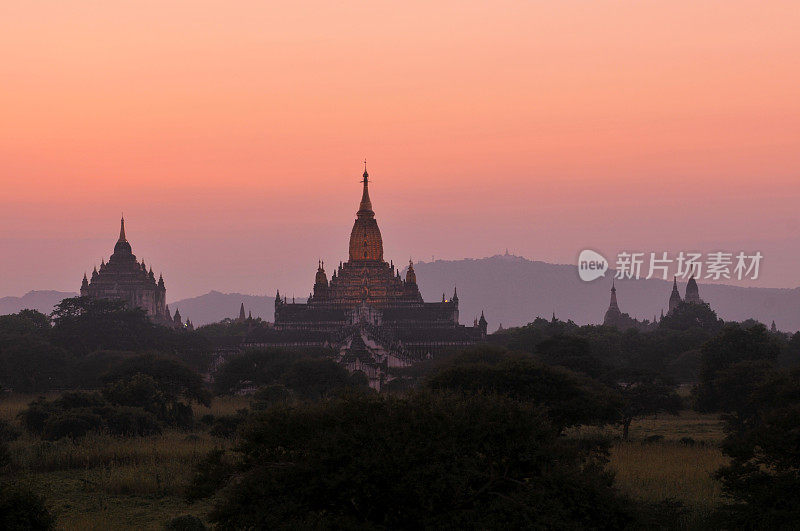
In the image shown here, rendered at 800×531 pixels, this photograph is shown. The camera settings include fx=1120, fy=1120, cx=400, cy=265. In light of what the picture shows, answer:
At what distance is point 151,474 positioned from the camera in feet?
158

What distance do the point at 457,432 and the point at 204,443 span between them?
1201 inches

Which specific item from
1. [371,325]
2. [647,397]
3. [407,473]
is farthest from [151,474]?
[371,325]

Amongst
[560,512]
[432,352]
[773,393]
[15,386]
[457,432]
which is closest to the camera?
[560,512]

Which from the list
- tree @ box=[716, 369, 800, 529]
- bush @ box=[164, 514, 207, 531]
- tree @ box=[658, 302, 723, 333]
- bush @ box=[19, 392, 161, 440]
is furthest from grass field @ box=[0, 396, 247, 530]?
tree @ box=[658, 302, 723, 333]

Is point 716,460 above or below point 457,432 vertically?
below

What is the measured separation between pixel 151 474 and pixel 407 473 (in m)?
21.7

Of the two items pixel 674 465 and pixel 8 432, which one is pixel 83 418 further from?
pixel 674 465

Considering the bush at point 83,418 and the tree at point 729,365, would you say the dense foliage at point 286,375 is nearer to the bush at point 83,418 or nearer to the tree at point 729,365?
the bush at point 83,418

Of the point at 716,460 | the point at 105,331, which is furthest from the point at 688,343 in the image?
the point at 716,460

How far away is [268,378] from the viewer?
331 ft

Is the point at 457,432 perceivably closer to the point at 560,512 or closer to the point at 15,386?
the point at 560,512

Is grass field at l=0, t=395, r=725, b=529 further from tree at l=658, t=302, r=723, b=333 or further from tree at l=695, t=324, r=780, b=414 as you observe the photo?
tree at l=658, t=302, r=723, b=333

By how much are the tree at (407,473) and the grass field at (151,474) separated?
5.93m

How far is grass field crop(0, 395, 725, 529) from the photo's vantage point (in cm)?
4172
